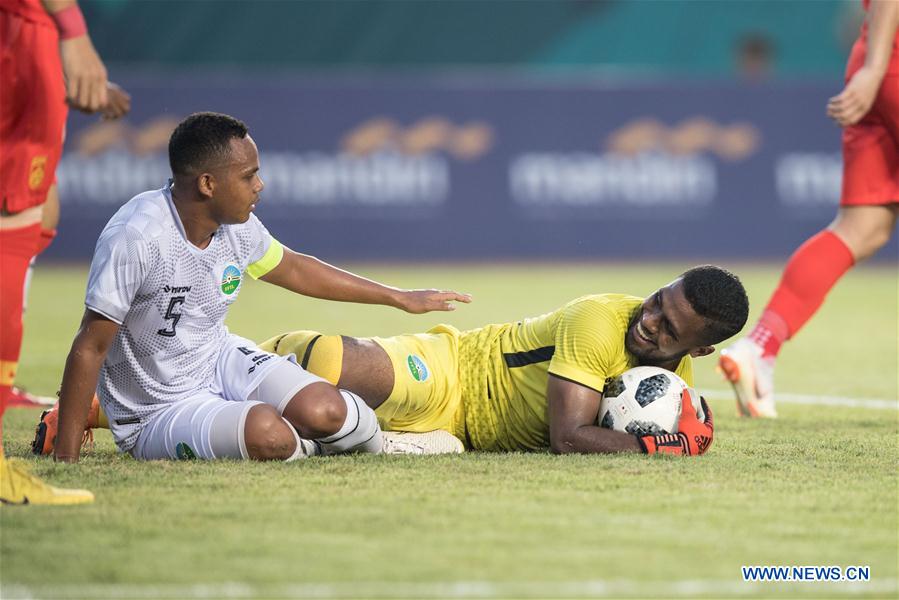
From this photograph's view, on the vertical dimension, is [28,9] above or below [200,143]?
above

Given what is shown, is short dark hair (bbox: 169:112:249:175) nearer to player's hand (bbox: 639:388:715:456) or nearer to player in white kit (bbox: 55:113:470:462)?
player in white kit (bbox: 55:113:470:462)

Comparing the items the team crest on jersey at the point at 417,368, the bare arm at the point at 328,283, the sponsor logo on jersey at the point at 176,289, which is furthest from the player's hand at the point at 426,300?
the sponsor logo on jersey at the point at 176,289

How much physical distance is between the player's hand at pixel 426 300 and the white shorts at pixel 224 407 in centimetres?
47

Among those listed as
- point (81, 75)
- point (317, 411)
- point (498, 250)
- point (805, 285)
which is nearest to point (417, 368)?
point (317, 411)

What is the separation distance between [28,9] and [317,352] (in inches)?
71.5

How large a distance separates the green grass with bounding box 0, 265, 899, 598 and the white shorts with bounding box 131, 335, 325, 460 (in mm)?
104

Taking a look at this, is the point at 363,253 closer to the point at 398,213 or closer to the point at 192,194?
the point at 398,213

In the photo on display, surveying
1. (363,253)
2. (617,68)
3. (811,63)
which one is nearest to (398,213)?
(363,253)

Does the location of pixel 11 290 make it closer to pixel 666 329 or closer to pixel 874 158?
pixel 666 329

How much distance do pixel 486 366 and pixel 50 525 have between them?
2.12m

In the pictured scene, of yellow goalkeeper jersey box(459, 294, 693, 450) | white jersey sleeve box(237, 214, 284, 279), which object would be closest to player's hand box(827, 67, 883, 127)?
yellow goalkeeper jersey box(459, 294, 693, 450)

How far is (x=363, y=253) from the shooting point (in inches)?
660

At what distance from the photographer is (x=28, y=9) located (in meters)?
4.23

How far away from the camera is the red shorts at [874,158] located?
22.2 ft
